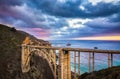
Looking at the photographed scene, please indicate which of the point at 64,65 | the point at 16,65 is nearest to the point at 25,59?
the point at 16,65

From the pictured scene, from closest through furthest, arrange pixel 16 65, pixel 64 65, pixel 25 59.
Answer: pixel 64 65
pixel 25 59
pixel 16 65

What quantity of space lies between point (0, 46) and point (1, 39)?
192 inches

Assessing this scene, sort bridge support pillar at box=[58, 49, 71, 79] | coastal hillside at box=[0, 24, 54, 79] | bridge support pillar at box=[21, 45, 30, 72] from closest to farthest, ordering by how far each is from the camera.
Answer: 1. bridge support pillar at box=[58, 49, 71, 79]
2. bridge support pillar at box=[21, 45, 30, 72]
3. coastal hillside at box=[0, 24, 54, 79]

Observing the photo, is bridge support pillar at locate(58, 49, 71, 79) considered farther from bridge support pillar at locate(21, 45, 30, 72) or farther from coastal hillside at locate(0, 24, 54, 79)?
coastal hillside at locate(0, 24, 54, 79)

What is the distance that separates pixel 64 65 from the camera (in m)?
38.5

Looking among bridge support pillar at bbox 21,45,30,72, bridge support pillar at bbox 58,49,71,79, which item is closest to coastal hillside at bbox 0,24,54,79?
bridge support pillar at bbox 21,45,30,72

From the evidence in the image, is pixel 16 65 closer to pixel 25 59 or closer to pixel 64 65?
pixel 25 59

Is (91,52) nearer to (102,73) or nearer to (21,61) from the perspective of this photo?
(102,73)

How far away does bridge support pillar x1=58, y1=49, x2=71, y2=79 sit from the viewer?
38.2 metres

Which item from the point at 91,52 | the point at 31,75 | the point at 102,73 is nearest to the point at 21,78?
the point at 31,75

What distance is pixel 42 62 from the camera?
6303 cm

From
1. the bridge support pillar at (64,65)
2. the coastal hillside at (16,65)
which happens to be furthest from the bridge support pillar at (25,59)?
the bridge support pillar at (64,65)

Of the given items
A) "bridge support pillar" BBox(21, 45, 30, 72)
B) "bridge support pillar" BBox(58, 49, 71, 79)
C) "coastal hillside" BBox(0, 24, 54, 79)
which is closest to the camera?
"bridge support pillar" BBox(58, 49, 71, 79)

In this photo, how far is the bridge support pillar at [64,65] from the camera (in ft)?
125
